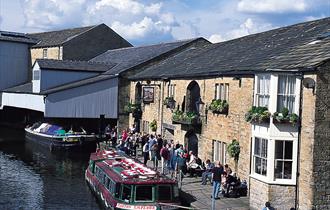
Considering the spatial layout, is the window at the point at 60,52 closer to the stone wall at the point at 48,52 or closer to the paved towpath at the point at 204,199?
the stone wall at the point at 48,52

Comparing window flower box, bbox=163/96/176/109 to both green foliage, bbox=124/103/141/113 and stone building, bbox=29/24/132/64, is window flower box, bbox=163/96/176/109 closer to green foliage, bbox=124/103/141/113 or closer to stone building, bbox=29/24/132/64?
green foliage, bbox=124/103/141/113

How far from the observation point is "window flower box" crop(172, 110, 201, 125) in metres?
25.4

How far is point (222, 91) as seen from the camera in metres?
23.5

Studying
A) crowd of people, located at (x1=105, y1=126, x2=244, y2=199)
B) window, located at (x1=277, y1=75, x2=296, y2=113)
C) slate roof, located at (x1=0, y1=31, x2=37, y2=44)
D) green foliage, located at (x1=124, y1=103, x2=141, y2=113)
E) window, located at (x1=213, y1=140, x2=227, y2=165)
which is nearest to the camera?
window, located at (x1=277, y1=75, x2=296, y2=113)

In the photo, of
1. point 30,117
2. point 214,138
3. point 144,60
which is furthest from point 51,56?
point 214,138

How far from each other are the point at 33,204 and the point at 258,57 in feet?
36.7

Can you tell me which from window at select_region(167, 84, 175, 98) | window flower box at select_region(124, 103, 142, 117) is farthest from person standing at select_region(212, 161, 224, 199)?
window flower box at select_region(124, 103, 142, 117)

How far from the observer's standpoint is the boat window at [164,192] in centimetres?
1747

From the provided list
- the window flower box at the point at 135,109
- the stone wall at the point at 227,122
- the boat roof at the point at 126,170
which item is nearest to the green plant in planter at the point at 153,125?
the stone wall at the point at 227,122

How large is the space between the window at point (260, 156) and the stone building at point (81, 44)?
120 ft

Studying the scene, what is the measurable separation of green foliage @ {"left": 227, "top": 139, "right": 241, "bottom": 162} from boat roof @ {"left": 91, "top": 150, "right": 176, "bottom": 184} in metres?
3.47

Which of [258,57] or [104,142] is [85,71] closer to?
[104,142]

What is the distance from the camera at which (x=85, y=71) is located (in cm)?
4106

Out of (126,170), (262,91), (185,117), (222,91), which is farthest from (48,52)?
(262,91)
